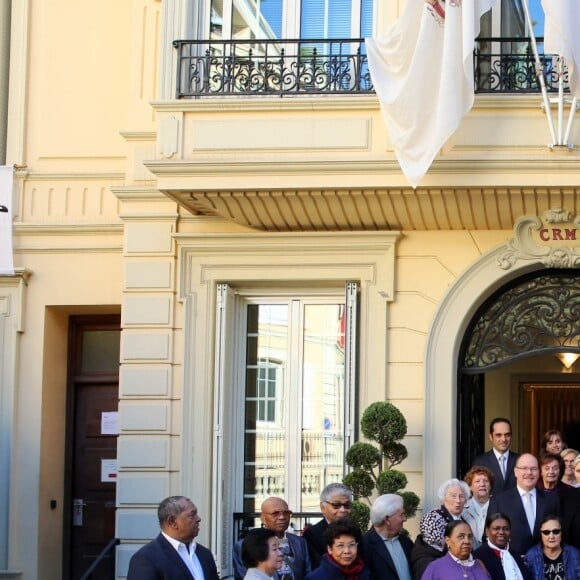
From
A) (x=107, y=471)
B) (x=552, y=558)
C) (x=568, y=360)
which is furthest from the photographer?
(x=568, y=360)

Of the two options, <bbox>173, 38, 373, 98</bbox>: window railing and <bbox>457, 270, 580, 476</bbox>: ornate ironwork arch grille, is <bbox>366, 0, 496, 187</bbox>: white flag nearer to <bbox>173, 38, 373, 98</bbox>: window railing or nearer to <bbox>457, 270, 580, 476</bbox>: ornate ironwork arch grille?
<bbox>173, 38, 373, 98</bbox>: window railing

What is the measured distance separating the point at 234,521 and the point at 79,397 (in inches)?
112

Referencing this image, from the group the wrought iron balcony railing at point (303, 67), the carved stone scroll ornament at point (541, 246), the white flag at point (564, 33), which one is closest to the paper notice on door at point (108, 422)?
the wrought iron balcony railing at point (303, 67)

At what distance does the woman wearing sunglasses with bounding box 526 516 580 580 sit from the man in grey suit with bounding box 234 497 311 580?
5.43 feet

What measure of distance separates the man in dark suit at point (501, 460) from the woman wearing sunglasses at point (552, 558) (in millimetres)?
1745

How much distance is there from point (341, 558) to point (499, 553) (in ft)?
4.22

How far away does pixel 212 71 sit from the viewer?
1468 centimetres

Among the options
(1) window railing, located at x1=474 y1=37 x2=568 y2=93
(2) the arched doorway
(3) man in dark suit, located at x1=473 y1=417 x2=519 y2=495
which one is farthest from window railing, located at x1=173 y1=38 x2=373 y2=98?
(3) man in dark suit, located at x1=473 y1=417 x2=519 y2=495

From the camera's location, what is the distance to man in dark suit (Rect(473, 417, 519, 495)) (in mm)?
13500

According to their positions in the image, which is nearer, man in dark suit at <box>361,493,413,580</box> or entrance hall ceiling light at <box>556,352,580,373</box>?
man in dark suit at <box>361,493,413,580</box>

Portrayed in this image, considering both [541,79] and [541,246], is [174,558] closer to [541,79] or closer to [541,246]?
[541,246]

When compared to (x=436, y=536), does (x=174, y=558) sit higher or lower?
lower

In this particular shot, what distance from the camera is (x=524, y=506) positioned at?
1247cm

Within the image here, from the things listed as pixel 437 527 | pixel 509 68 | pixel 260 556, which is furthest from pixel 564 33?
pixel 260 556
